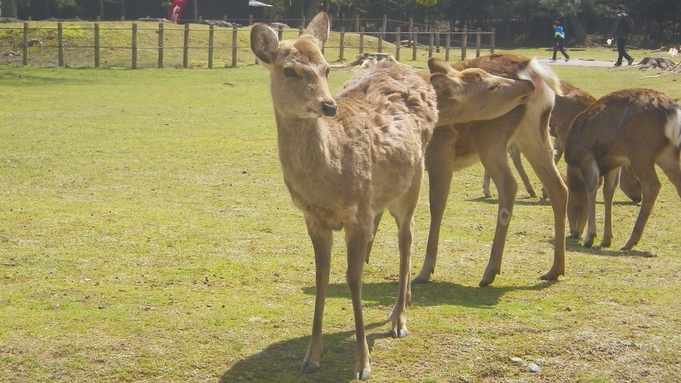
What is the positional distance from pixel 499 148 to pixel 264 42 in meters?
3.28

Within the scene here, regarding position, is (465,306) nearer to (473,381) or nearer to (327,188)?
(473,381)

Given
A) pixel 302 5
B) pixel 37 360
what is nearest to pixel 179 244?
pixel 37 360

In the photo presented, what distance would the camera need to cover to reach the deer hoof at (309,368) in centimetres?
599

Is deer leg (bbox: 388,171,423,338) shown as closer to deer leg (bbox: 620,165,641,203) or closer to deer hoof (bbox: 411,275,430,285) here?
deer hoof (bbox: 411,275,430,285)

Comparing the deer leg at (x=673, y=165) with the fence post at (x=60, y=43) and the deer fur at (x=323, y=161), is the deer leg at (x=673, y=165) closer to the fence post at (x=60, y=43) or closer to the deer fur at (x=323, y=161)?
the deer fur at (x=323, y=161)

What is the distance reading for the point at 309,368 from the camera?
599 centimetres

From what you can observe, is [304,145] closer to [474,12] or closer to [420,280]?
[420,280]

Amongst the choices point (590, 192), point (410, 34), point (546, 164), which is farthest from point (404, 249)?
point (410, 34)

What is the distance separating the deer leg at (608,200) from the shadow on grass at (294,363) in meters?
4.53

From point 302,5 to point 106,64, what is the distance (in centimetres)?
2890

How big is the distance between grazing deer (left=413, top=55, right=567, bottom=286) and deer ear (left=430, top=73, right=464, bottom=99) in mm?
32

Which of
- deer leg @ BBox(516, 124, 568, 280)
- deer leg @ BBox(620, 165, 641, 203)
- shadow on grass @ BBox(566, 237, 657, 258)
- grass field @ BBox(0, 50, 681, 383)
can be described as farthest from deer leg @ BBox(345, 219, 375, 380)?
deer leg @ BBox(620, 165, 641, 203)

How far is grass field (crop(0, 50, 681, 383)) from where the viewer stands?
20.2 ft

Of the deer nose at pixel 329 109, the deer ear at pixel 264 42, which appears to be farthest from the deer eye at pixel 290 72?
the deer nose at pixel 329 109
